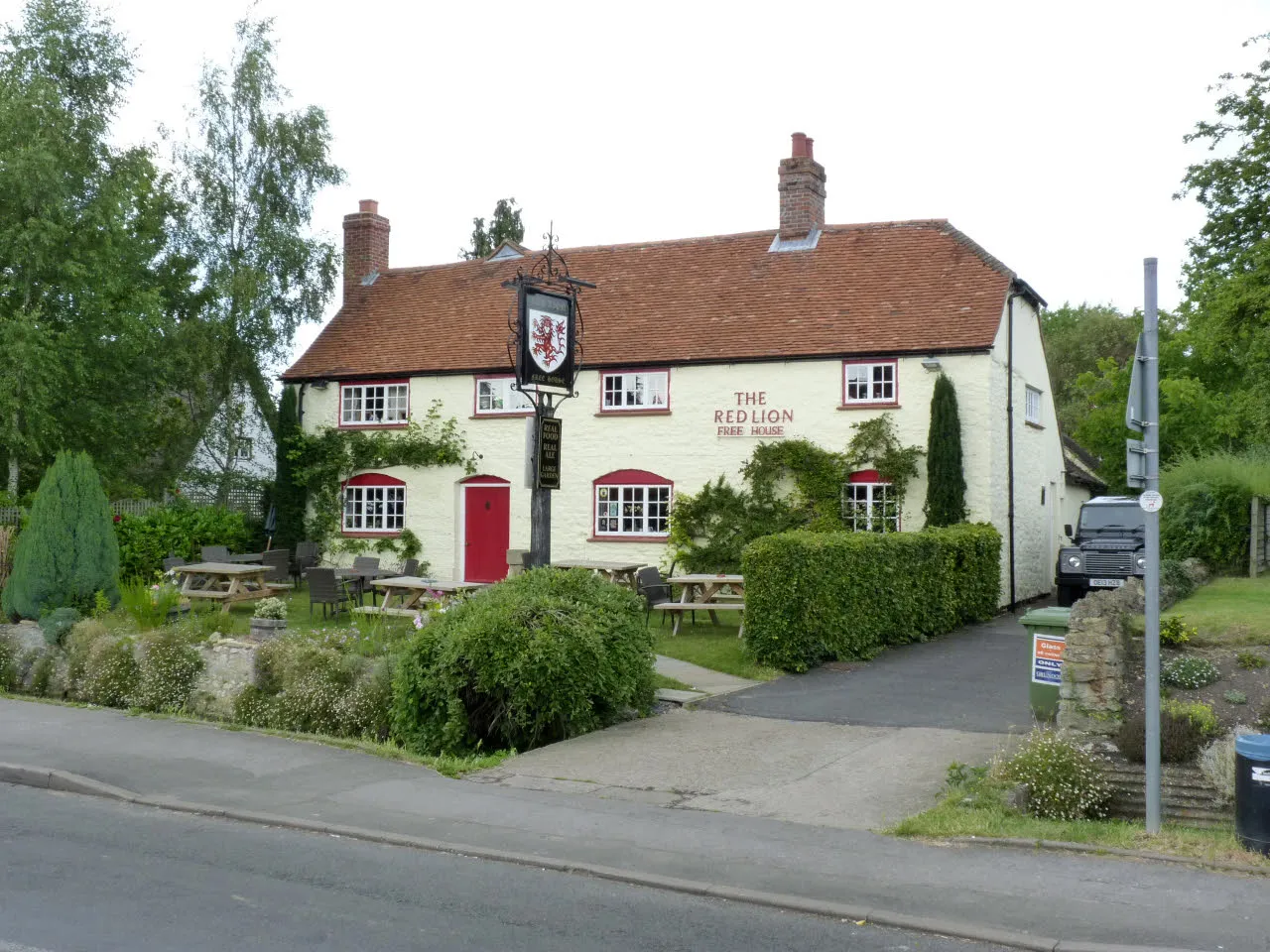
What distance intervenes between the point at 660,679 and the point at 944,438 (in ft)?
34.6

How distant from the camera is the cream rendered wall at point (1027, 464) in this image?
23250 mm

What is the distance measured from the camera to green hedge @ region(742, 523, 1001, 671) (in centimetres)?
1509

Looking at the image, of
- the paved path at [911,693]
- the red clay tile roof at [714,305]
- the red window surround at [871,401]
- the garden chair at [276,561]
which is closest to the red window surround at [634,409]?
the red clay tile roof at [714,305]

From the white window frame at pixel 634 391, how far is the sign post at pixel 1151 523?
17.8m

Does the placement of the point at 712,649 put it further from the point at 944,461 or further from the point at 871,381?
the point at 871,381

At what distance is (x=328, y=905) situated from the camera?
21.2 ft

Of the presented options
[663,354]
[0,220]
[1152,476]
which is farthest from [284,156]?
[1152,476]

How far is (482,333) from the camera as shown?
2747 centimetres

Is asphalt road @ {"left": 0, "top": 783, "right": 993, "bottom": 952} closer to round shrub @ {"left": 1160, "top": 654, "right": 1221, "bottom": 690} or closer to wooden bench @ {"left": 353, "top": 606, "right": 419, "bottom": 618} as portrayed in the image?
round shrub @ {"left": 1160, "top": 654, "right": 1221, "bottom": 690}

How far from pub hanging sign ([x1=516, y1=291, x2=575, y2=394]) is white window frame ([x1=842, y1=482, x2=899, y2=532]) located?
1001 cm

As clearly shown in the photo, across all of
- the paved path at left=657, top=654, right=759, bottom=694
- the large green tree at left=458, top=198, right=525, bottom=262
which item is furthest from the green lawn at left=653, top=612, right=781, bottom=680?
the large green tree at left=458, top=198, right=525, bottom=262

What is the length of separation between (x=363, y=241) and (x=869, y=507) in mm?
15504

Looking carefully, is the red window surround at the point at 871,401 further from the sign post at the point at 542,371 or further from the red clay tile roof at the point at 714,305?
the sign post at the point at 542,371

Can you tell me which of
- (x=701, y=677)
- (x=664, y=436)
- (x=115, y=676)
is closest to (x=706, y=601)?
(x=701, y=677)
